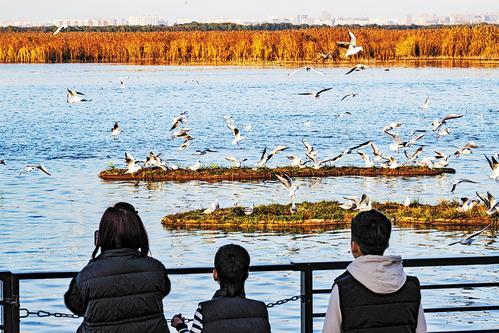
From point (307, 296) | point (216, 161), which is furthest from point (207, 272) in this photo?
point (216, 161)

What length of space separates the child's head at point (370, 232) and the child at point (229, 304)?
1.50ft

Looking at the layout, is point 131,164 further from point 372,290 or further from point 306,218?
point 372,290

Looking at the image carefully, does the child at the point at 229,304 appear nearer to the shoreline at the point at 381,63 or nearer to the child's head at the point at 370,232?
the child's head at the point at 370,232

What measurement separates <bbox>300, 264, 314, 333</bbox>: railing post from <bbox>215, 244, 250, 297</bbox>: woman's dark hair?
140 centimetres

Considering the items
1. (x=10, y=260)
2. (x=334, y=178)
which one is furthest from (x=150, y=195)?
(x=10, y=260)

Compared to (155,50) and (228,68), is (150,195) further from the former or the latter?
(228,68)

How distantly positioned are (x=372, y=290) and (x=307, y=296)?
1520 millimetres

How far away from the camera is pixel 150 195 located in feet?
81.2

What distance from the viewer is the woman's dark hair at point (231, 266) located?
4676 mm

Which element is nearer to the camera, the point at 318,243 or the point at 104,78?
the point at 318,243

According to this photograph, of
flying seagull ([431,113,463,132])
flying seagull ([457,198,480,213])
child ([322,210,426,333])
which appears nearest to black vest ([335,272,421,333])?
child ([322,210,426,333])

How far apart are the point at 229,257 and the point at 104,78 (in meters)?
82.4

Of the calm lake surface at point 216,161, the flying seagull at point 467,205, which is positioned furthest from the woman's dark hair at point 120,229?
the flying seagull at point 467,205

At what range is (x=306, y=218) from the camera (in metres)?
20.1
